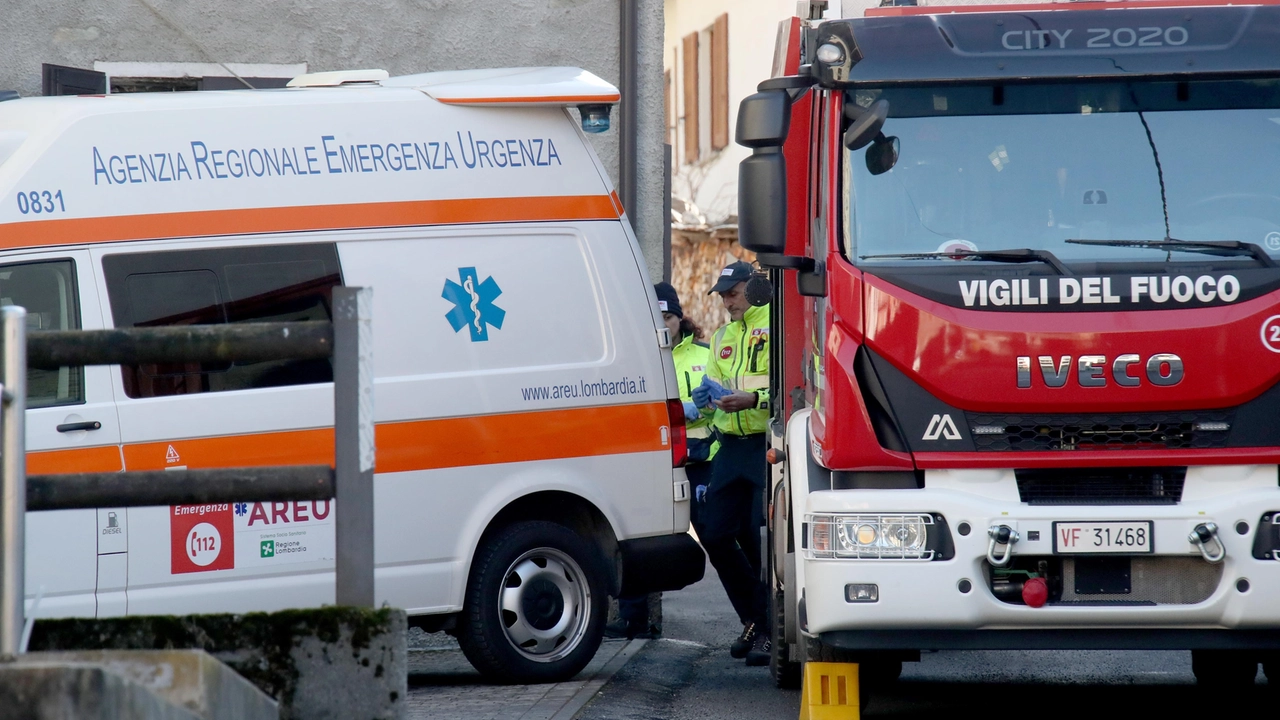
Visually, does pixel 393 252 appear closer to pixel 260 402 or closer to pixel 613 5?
pixel 260 402

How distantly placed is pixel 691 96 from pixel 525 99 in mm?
18322

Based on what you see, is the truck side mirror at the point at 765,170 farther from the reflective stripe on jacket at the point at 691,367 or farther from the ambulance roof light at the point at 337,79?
the reflective stripe on jacket at the point at 691,367

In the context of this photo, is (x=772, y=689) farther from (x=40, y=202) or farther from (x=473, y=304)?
(x=40, y=202)

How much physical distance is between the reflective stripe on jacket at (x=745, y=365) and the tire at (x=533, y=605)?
151cm

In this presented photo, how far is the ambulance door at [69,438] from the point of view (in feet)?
21.1

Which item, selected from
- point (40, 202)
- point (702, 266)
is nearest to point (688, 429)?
point (40, 202)

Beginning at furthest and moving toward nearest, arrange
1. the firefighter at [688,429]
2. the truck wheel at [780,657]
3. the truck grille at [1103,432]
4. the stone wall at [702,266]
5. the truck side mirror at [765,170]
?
the stone wall at [702,266], the firefighter at [688,429], the truck wheel at [780,657], the truck side mirror at [765,170], the truck grille at [1103,432]

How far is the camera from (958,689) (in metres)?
8.00

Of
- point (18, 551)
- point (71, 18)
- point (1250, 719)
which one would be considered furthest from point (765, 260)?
point (71, 18)

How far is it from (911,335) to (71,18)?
696cm

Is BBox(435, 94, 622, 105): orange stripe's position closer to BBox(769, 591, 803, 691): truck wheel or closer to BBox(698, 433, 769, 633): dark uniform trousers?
BBox(698, 433, 769, 633): dark uniform trousers

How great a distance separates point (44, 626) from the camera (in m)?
3.63

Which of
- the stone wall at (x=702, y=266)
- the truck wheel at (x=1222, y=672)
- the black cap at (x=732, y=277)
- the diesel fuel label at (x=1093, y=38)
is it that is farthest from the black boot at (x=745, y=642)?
the stone wall at (x=702, y=266)

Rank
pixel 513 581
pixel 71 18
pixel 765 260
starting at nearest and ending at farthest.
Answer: pixel 765 260 → pixel 513 581 → pixel 71 18
